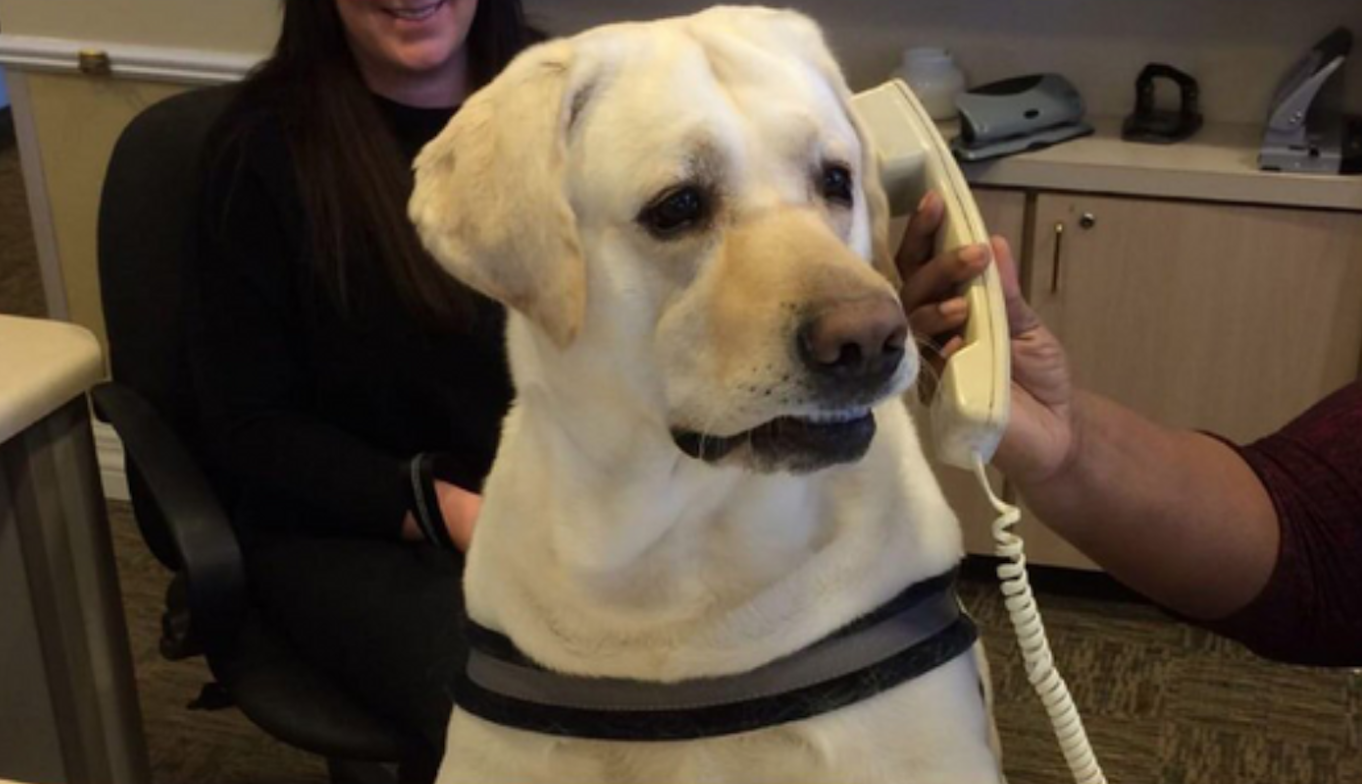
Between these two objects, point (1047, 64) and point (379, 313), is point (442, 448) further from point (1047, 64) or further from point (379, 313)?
point (1047, 64)

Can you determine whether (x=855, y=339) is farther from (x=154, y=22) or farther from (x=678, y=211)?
(x=154, y=22)

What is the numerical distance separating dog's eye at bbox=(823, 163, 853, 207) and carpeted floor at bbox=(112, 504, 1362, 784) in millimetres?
1442

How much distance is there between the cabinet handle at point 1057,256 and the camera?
2441 mm

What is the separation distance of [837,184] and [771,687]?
33 cm

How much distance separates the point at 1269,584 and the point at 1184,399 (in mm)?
1255

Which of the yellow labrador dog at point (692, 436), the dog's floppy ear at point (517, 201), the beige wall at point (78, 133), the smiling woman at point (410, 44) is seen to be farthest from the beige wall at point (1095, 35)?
the dog's floppy ear at point (517, 201)

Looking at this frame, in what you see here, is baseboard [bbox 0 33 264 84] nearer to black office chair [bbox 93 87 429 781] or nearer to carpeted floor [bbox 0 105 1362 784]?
carpeted floor [bbox 0 105 1362 784]

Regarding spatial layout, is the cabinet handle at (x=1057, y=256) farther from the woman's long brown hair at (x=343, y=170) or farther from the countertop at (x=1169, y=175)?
the woman's long brown hair at (x=343, y=170)

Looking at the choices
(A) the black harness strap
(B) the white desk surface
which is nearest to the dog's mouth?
(A) the black harness strap

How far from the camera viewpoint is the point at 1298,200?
7.68ft

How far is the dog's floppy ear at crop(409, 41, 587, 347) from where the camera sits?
1.03m

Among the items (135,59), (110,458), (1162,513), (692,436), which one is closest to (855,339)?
(692,436)

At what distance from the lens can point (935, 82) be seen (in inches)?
102

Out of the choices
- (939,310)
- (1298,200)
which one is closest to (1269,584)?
(939,310)
